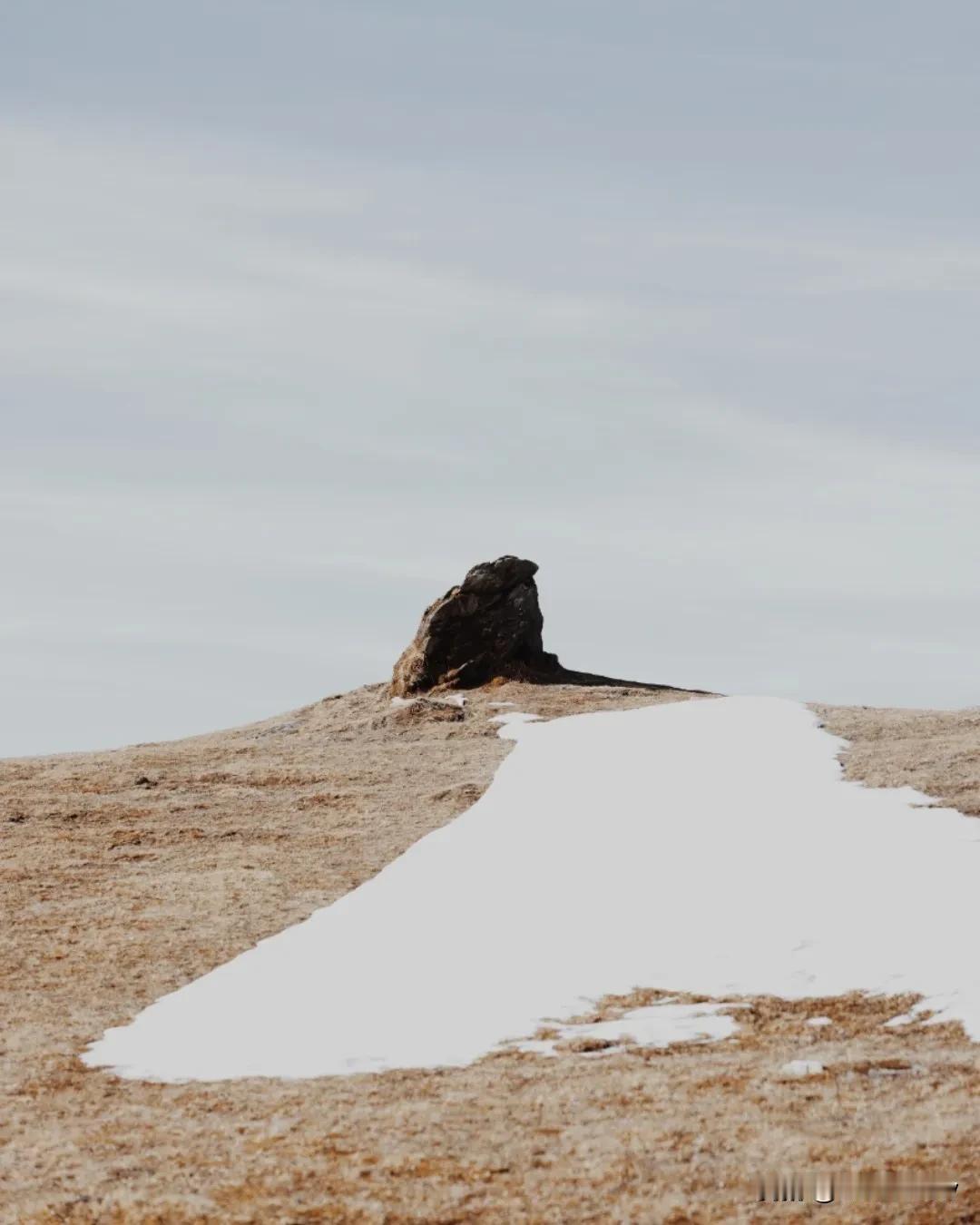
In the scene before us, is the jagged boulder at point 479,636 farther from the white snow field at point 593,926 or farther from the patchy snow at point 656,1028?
the patchy snow at point 656,1028

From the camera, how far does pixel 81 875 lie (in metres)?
21.0

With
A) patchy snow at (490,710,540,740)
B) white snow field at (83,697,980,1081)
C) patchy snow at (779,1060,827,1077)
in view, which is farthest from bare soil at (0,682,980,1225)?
patchy snow at (490,710,540,740)

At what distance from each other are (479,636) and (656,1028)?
3010cm

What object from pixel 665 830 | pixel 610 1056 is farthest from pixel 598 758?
pixel 610 1056

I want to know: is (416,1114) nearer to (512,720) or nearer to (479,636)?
(512,720)

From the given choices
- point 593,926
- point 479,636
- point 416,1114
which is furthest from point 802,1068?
point 479,636

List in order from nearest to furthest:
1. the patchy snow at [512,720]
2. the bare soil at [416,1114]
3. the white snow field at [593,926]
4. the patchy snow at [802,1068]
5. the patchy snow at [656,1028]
A: the bare soil at [416,1114]
the patchy snow at [802,1068]
the patchy snow at [656,1028]
the white snow field at [593,926]
the patchy snow at [512,720]

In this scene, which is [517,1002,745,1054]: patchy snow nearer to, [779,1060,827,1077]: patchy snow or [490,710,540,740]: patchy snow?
[779,1060,827,1077]: patchy snow

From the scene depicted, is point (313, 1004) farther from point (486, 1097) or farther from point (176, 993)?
point (486, 1097)

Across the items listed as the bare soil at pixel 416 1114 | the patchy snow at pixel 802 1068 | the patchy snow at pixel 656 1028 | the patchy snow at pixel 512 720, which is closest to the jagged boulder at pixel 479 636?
the patchy snow at pixel 512 720

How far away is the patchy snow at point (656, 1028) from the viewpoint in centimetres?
1134

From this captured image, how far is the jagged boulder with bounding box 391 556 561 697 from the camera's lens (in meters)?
41.2

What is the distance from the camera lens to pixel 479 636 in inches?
1640

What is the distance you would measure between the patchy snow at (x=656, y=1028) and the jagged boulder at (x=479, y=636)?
93.4ft
